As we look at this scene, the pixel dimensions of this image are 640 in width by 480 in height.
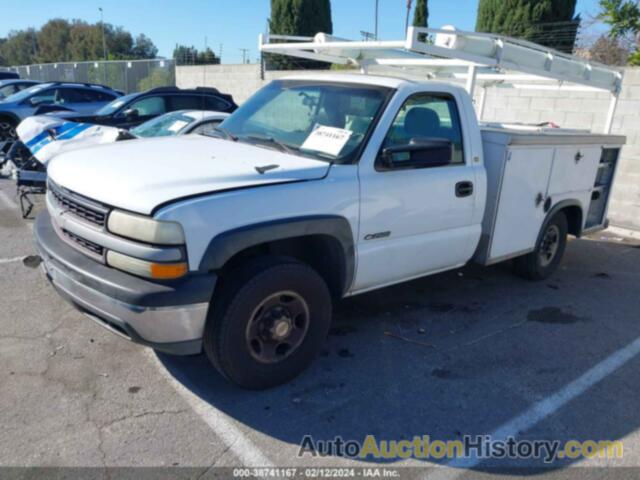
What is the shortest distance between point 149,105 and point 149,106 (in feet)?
0.06

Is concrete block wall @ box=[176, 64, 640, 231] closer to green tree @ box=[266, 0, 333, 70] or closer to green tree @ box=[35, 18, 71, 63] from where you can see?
green tree @ box=[266, 0, 333, 70]

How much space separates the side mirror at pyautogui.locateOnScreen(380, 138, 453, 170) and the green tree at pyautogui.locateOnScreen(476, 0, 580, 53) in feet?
43.0

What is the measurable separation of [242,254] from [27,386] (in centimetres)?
157

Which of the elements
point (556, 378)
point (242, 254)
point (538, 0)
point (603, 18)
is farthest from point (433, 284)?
point (538, 0)

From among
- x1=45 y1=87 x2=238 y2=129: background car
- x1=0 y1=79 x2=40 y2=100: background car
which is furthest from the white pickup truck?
x1=0 y1=79 x2=40 y2=100: background car

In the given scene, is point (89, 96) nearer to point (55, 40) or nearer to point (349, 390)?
point (349, 390)

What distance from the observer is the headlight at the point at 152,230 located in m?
2.66

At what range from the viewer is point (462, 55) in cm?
423

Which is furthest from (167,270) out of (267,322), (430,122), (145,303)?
(430,122)

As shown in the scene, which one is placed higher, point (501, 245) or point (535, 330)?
point (501, 245)

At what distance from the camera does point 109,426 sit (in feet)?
9.56

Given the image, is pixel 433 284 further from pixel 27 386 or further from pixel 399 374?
pixel 27 386

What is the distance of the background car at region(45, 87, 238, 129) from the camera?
30.0 ft

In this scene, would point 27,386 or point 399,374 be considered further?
point 399,374
